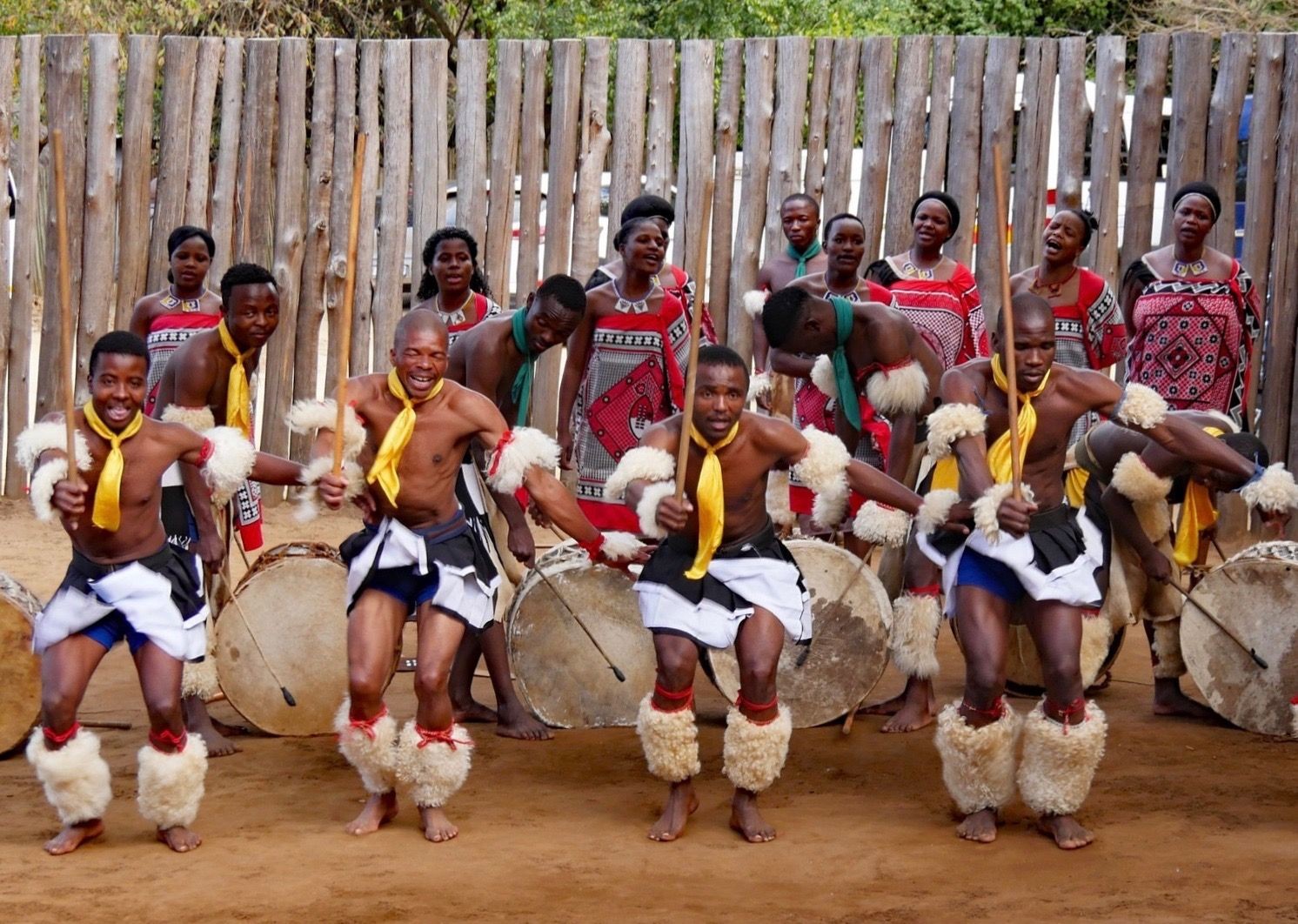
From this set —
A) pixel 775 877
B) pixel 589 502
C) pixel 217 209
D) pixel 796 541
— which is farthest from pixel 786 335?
pixel 217 209

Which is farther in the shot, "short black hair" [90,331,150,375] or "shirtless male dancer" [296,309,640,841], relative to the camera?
"shirtless male dancer" [296,309,640,841]

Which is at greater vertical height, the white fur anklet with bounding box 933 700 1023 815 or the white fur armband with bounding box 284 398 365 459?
the white fur armband with bounding box 284 398 365 459

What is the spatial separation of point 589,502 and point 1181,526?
2.48 m

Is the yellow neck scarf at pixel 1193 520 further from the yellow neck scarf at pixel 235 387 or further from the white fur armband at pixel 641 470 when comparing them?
the yellow neck scarf at pixel 235 387

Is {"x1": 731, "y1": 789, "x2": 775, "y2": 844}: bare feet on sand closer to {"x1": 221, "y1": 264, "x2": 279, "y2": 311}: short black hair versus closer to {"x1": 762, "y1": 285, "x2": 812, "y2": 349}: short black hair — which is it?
{"x1": 762, "y1": 285, "x2": 812, "y2": 349}: short black hair

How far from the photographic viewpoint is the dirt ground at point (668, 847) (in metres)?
4.88

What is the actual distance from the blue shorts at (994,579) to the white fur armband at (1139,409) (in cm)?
69

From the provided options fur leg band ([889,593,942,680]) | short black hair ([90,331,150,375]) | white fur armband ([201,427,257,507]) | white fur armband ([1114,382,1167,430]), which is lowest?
fur leg band ([889,593,942,680])

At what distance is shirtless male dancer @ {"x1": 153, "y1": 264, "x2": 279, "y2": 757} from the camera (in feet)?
21.2

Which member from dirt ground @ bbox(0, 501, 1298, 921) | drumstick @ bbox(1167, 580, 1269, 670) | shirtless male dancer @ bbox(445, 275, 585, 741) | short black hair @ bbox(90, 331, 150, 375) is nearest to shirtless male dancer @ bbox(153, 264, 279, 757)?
dirt ground @ bbox(0, 501, 1298, 921)

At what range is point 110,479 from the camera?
5328 mm

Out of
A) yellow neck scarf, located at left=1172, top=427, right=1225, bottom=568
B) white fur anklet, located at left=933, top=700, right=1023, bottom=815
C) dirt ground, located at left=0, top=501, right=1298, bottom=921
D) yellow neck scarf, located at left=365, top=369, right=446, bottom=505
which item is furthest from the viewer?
yellow neck scarf, located at left=1172, top=427, right=1225, bottom=568

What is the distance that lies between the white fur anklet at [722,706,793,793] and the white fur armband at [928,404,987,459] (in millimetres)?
1051

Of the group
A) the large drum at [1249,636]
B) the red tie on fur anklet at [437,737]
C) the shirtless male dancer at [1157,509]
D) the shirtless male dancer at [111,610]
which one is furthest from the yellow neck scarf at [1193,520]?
the shirtless male dancer at [111,610]
